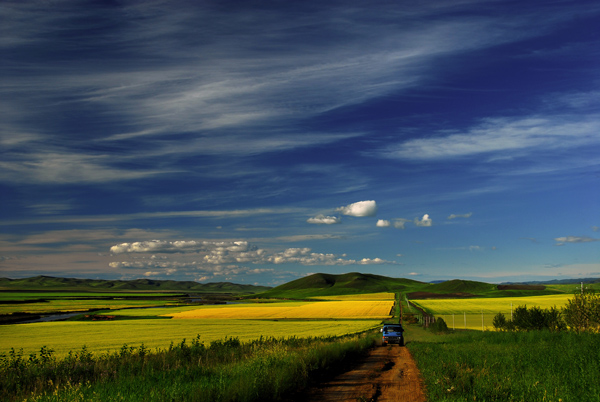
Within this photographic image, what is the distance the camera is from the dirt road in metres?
12.8

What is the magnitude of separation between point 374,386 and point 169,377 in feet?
22.3

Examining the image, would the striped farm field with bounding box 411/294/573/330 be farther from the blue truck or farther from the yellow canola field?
the blue truck

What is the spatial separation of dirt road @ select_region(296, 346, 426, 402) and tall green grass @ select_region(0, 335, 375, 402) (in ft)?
3.07

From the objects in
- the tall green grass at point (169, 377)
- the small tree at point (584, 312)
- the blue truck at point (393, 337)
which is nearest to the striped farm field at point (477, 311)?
the small tree at point (584, 312)

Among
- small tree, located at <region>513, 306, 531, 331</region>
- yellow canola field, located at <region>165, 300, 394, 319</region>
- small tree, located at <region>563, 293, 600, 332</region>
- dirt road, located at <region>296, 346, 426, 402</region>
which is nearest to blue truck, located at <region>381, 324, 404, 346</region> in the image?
dirt road, located at <region>296, 346, 426, 402</region>

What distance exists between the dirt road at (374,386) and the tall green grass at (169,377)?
3.07ft

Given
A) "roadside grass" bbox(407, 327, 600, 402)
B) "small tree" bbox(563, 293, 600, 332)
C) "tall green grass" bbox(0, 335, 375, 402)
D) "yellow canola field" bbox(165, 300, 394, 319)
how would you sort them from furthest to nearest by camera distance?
"yellow canola field" bbox(165, 300, 394, 319)
"small tree" bbox(563, 293, 600, 332)
"roadside grass" bbox(407, 327, 600, 402)
"tall green grass" bbox(0, 335, 375, 402)

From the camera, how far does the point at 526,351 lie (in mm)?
18969

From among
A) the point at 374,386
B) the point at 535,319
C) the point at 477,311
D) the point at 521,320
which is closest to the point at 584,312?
the point at 535,319

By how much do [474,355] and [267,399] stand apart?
11.7 m

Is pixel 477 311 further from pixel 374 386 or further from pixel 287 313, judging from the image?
pixel 374 386

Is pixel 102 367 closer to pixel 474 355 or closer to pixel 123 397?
pixel 123 397

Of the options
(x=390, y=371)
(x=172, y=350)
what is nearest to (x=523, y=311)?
(x=390, y=371)

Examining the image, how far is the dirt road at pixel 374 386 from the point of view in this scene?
502 inches
